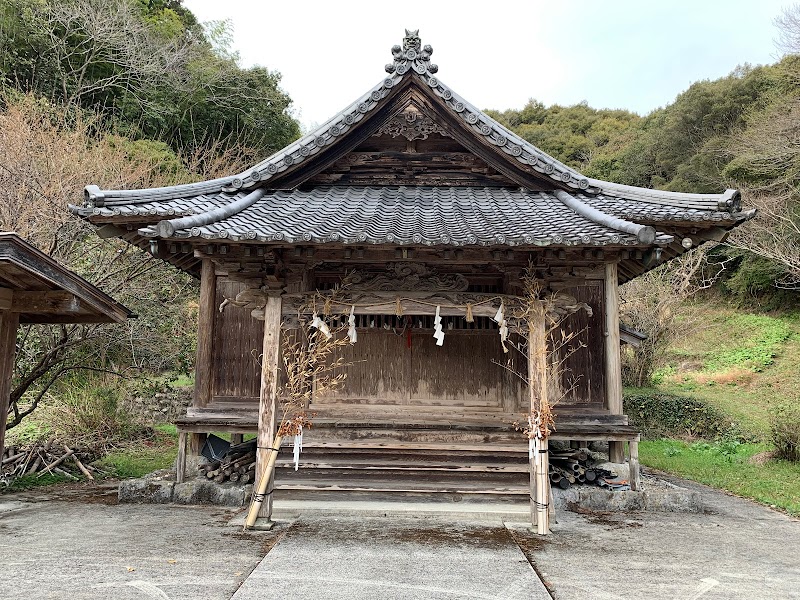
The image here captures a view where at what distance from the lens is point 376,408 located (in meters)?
9.35

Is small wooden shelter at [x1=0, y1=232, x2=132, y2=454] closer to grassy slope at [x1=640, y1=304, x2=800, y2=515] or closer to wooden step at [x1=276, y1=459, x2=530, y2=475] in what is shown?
wooden step at [x1=276, y1=459, x2=530, y2=475]

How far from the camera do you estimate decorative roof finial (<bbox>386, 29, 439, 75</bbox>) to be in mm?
8906

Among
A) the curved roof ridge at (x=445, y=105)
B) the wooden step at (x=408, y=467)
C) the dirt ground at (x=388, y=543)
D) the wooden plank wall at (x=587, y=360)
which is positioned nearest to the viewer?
the dirt ground at (x=388, y=543)

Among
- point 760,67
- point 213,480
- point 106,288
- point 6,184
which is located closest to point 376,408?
point 213,480

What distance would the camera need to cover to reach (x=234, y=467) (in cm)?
863

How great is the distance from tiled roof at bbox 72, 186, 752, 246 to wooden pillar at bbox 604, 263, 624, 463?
1.30 m

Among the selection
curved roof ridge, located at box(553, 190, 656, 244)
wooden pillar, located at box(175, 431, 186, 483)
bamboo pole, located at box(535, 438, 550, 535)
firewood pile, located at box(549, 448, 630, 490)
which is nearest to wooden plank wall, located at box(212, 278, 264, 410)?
wooden pillar, located at box(175, 431, 186, 483)

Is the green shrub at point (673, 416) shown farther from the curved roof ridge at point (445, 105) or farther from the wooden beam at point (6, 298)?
the wooden beam at point (6, 298)

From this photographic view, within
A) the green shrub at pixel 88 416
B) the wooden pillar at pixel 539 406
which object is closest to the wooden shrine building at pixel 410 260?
the wooden pillar at pixel 539 406

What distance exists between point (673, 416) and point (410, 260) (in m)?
14.3

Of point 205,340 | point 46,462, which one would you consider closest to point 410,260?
point 205,340

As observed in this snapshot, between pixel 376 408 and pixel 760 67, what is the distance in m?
36.0

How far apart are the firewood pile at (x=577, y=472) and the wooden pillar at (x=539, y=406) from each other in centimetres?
163

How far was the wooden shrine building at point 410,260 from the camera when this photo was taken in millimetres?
6973
